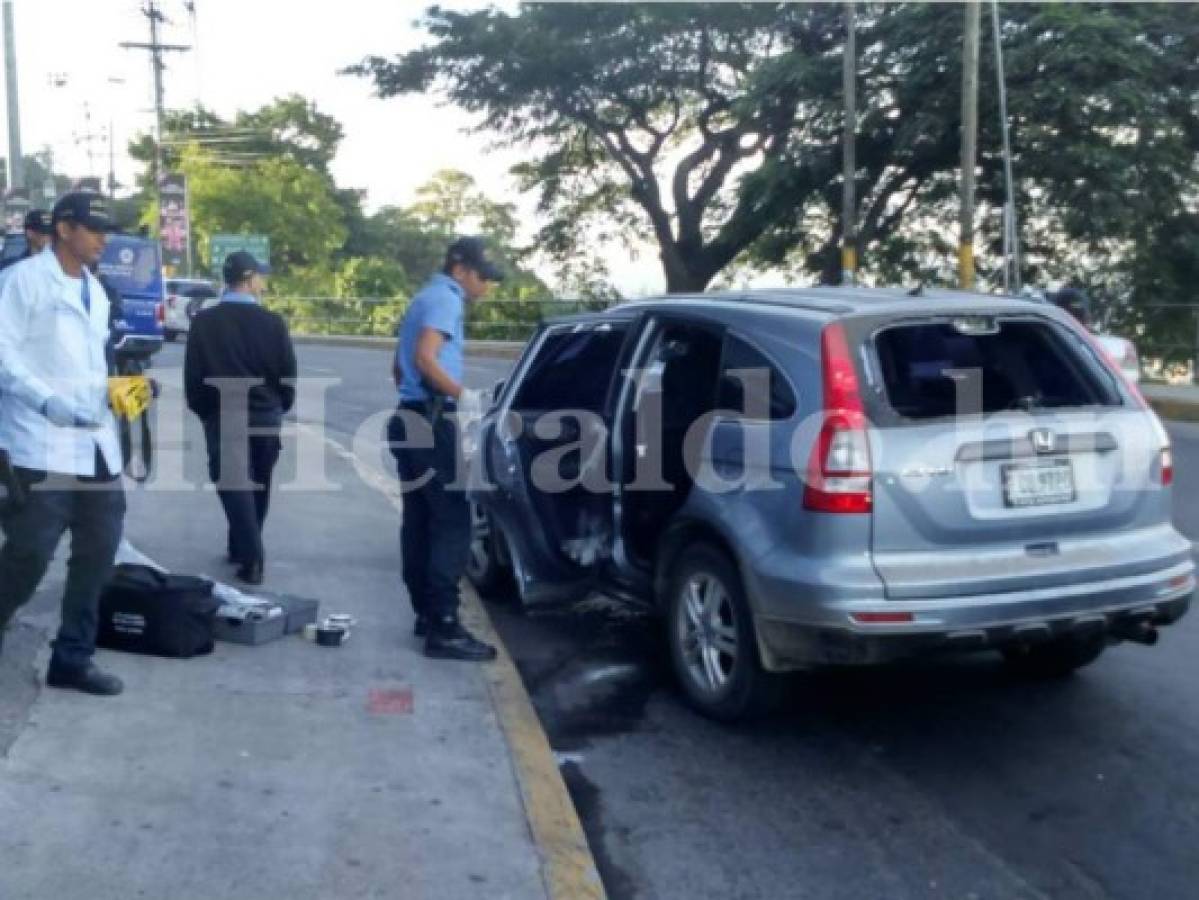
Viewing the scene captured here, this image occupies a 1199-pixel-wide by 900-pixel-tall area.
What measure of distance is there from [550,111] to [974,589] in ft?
102

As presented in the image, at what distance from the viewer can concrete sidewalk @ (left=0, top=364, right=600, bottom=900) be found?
3996 mm

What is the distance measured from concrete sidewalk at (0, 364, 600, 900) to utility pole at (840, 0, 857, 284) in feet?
71.1

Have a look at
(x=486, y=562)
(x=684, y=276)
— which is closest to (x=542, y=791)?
(x=486, y=562)

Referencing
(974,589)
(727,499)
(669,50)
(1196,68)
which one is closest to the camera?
(974,589)

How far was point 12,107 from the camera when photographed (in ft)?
74.0

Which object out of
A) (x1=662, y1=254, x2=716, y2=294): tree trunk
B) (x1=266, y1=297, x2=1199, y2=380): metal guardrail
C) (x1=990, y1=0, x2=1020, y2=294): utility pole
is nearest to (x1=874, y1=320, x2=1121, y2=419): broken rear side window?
(x1=266, y1=297, x2=1199, y2=380): metal guardrail

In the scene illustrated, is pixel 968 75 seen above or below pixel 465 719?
above

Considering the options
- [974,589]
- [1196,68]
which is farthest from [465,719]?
[1196,68]

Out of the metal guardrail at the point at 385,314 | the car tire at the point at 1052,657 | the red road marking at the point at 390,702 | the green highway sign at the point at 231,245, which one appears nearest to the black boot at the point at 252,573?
the red road marking at the point at 390,702

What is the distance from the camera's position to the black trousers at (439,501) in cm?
614

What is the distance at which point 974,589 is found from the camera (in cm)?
498

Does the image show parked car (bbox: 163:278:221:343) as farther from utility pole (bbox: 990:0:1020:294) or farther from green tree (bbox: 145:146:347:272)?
green tree (bbox: 145:146:347:272)

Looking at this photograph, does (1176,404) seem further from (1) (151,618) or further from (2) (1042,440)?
(1) (151,618)

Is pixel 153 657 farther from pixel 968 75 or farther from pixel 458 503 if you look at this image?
pixel 968 75
